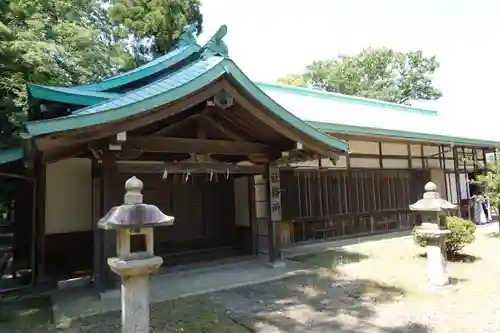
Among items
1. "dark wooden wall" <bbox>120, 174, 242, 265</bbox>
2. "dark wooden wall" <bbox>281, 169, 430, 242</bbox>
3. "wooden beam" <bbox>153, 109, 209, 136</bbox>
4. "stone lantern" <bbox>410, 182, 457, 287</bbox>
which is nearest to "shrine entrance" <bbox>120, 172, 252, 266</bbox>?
"dark wooden wall" <bbox>120, 174, 242, 265</bbox>

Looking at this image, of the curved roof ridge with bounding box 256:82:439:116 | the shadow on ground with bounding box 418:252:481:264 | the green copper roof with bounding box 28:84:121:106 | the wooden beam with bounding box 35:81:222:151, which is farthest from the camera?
the curved roof ridge with bounding box 256:82:439:116

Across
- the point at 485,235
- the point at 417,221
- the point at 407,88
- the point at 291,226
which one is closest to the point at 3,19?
the point at 291,226

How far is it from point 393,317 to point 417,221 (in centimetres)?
884

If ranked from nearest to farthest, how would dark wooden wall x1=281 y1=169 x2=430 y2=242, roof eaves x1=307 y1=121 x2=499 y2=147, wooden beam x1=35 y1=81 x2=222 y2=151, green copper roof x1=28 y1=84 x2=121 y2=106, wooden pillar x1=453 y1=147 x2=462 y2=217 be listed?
wooden beam x1=35 y1=81 x2=222 y2=151 < green copper roof x1=28 y1=84 x2=121 y2=106 < roof eaves x1=307 y1=121 x2=499 y2=147 < dark wooden wall x1=281 y1=169 x2=430 y2=242 < wooden pillar x1=453 y1=147 x2=462 y2=217

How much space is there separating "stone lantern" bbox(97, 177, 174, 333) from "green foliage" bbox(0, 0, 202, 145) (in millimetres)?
6547

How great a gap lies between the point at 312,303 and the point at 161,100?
3.77m

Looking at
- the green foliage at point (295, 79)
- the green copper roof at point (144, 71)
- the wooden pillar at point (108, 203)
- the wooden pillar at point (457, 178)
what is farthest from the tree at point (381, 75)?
the wooden pillar at point (108, 203)

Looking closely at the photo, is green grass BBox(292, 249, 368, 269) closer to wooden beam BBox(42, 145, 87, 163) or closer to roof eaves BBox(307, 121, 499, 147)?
roof eaves BBox(307, 121, 499, 147)

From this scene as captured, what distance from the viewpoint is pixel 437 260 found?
597cm

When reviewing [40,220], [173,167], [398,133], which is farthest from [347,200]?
[40,220]

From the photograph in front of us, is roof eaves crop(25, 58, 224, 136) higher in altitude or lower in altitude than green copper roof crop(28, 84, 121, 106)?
lower

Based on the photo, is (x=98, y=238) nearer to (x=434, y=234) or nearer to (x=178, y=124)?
(x=178, y=124)

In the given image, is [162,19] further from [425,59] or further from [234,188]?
[425,59]

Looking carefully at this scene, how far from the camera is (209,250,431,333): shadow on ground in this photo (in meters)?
4.48
